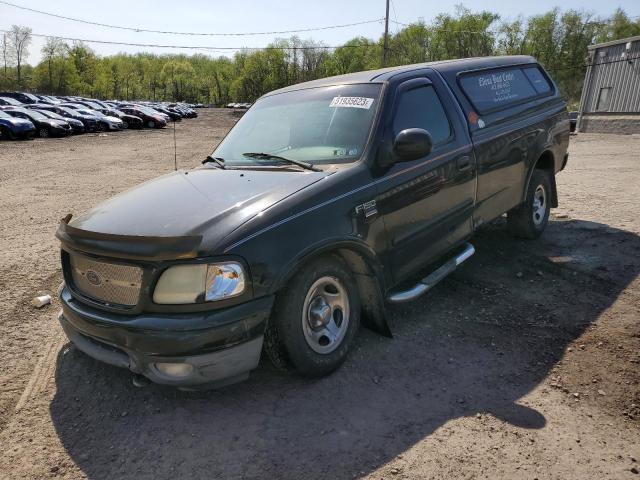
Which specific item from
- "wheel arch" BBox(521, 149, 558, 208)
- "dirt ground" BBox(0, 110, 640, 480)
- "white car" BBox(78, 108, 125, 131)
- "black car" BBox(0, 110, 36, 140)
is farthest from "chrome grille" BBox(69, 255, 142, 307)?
"white car" BBox(78, 108, 125, 131)

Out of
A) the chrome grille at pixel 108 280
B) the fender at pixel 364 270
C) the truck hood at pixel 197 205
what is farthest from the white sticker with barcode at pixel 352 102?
the chrome grille at pixel 108 280

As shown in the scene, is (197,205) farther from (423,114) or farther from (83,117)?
(83,117)

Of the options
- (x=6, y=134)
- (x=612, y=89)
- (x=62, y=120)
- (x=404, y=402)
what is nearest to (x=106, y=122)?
(x=62, y=120)

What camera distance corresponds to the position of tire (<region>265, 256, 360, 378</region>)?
293 centimetres

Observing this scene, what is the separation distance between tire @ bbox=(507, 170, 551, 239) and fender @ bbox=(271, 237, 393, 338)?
9.13ft

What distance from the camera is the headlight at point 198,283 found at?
267 cm

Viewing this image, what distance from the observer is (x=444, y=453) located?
2557 mm

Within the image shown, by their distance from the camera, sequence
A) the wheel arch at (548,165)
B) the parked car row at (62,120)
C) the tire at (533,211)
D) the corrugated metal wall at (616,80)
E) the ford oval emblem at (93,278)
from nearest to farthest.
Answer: the ford oval emblem at (93,278), the tire at (533,211), the wheel arch at (548,165), the corrugated metal wall at (616,80), the parked car row at (62,120)

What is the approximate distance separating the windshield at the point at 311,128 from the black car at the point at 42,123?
25185 millimetres

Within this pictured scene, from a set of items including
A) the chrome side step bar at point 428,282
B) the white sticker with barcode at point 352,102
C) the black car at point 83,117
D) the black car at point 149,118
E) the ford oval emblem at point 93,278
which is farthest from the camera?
the black car at point 149,118

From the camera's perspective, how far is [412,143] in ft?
11.0

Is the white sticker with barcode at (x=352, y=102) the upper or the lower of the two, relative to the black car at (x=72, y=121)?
upper

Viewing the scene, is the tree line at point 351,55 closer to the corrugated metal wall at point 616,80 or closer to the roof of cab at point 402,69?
the corrugated metal wall at point 616,80

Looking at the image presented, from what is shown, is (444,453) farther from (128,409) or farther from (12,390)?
(12,390)
